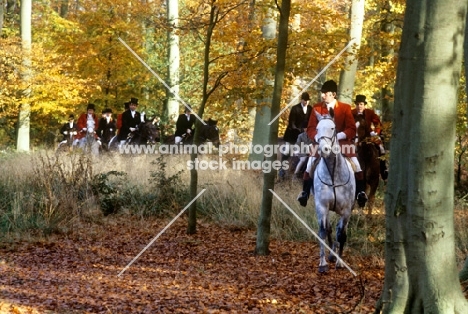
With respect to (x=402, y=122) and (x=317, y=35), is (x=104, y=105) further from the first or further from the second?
(x=402, y=122)

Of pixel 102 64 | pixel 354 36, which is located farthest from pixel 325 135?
pixel 102 64

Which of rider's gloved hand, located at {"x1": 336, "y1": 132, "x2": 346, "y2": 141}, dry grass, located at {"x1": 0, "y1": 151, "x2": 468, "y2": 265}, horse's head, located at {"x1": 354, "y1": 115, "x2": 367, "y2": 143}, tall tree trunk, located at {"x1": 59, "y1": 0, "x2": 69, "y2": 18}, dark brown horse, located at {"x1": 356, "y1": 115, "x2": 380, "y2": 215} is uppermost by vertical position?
tall tree trunk, located at {"x1": 59, "y1": 0, "x2": 69, "y2": 18}

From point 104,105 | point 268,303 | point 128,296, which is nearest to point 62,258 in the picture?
point 128,296

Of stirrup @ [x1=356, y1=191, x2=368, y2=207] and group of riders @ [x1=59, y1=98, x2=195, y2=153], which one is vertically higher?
group of riders @ [x1=59, y1=98, x2=195, y2=153]

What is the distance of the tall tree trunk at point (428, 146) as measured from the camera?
541 centimetres

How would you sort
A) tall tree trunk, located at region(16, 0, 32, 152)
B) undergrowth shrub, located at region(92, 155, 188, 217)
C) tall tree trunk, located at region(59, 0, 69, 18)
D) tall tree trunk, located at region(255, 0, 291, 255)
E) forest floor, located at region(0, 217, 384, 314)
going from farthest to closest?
tall tree trunk, located at region(59, 0, 69, 18) → tall tree trunk, located at region(16, 0, 32, 152) → undergrowth shrub, located at region(92, 155, 188, 217) → tall tree trunk, located at region(255, 0, 291, 255) → forest floor, located at region(0, 217, 384, 314)

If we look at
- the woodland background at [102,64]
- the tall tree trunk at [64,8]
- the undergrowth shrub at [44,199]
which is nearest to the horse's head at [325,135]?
the undergrowth shrub at [44,199]

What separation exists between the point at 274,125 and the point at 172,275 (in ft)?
8.61

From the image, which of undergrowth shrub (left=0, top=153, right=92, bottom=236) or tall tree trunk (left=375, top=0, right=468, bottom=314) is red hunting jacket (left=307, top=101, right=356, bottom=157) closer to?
undergrowth shrub (left=0, top=153, right=92, bottom=236)

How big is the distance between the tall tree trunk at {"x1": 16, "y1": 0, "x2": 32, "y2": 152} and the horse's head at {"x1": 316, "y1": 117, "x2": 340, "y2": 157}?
55.6 feet

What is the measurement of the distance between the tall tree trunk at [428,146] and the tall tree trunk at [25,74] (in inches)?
847

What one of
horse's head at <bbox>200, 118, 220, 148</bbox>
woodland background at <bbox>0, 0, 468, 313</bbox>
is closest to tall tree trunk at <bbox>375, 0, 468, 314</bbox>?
woodland background at <bbox>0, 0, 468, 313</bbox>

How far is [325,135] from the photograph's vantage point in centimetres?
1066

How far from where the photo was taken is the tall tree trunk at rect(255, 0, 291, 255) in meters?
11.0
